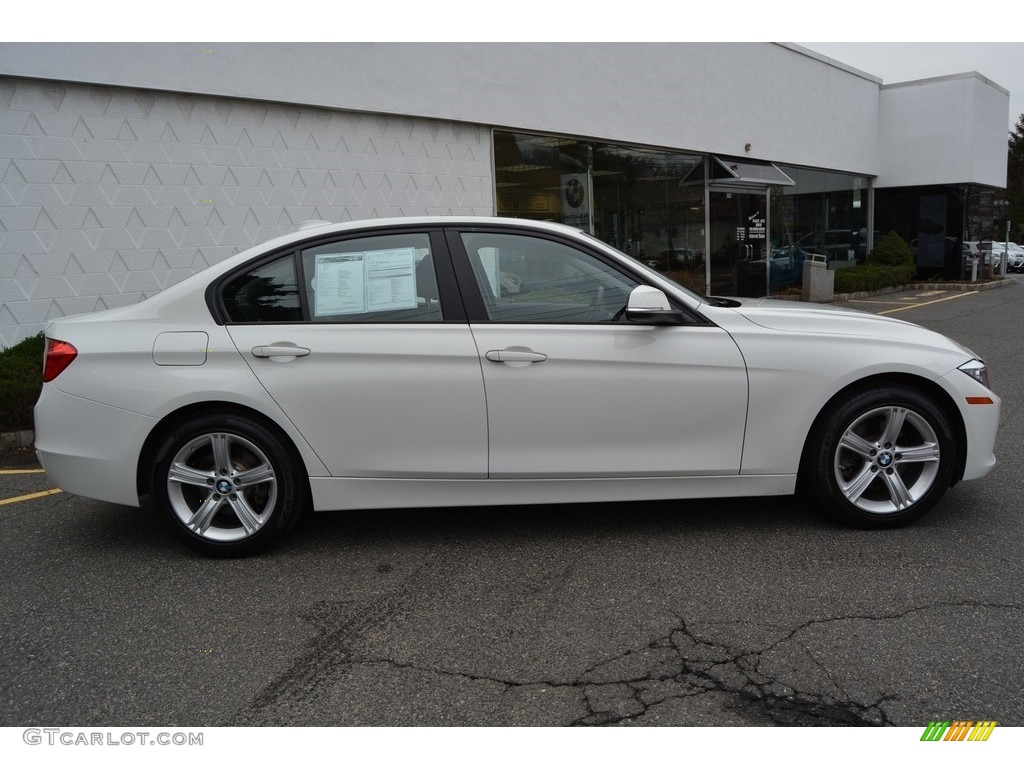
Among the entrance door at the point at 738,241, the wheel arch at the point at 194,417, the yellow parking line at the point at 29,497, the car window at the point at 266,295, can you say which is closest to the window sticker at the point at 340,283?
the car window at the point at 266,295

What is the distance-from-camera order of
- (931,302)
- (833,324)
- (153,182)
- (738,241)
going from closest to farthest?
(833,324)
(153,182)
(738,241)
(931,302)

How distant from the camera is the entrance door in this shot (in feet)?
57.4

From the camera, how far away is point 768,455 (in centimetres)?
416

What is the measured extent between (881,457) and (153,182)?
7.76 meters

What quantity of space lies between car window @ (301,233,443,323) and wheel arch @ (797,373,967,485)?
1.99 m

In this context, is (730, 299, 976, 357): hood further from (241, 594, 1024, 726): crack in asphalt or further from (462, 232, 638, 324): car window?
(241, 594, 1024, 726): crack in asphalt

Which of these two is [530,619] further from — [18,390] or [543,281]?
[18,390]

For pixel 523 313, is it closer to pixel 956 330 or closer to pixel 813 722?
pixel 813 722

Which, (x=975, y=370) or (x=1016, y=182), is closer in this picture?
(x=975, y=370)

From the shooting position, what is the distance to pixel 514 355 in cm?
402

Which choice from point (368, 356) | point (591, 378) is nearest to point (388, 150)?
point (368, 356)
